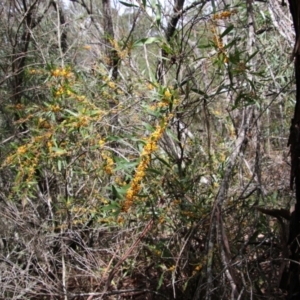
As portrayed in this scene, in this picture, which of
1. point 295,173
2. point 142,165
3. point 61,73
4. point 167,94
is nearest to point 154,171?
point 142,165

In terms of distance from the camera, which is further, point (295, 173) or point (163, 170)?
point (163, 170)

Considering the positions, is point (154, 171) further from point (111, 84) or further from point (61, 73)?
point (61, 73)

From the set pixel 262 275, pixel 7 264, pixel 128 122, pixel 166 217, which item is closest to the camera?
pixel 262 275

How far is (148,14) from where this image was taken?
245 centimetres

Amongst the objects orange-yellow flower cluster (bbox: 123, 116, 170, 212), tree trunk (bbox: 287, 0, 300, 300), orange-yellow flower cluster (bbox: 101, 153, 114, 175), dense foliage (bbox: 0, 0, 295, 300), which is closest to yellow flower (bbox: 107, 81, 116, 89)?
dense foliage (bbox: 0, 0, 295, 300)

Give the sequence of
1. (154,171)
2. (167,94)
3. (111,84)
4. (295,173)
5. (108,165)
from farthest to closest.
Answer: (111,84) → (108,165) → (154,171) → (167,94) → (295,173)

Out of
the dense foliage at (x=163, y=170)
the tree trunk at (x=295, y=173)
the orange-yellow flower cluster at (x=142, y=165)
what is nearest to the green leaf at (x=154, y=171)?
the dense foliage at (x=163, y=170)

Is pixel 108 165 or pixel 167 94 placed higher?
pixel 167 94

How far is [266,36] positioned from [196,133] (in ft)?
2.97

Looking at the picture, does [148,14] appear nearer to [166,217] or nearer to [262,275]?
[166,217]

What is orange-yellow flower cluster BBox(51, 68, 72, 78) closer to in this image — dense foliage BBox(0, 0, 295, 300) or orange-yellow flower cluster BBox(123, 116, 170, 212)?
dense foliage BBox(0, 0, 295, 300)

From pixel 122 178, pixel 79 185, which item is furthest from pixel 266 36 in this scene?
pixel 79 185

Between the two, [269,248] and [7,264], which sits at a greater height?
[269,248]

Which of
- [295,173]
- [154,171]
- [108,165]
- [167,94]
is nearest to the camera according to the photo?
[295,173]
